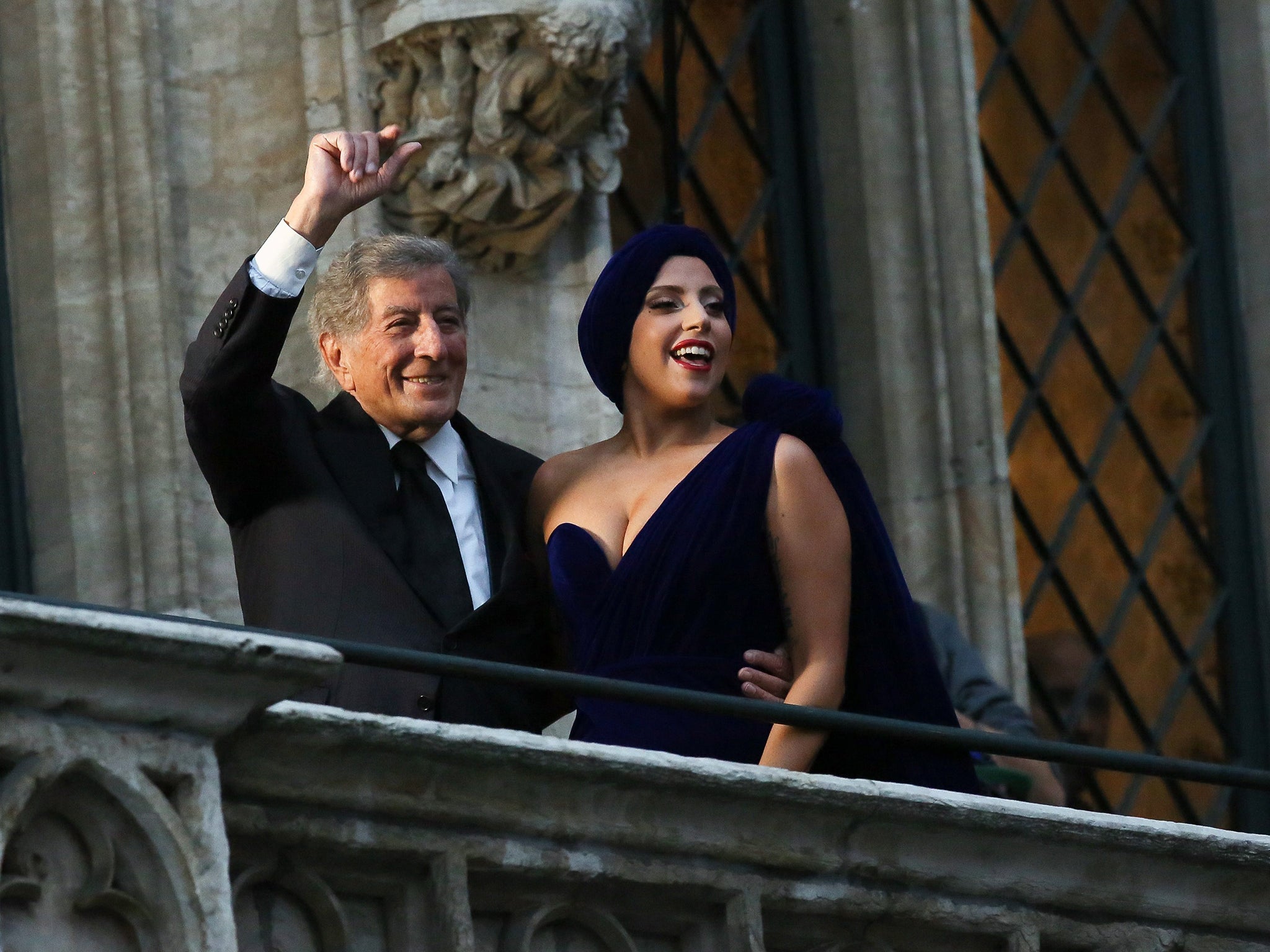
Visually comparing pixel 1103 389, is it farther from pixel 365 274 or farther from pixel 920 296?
pixel 365 274

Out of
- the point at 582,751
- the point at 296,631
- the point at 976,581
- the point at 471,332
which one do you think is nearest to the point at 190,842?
the point at 582,751

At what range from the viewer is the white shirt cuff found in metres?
5.86

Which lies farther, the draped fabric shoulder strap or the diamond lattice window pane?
the diamond lattice window pane

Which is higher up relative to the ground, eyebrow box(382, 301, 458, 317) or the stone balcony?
eyebrow box(382, 301, 458, 317)

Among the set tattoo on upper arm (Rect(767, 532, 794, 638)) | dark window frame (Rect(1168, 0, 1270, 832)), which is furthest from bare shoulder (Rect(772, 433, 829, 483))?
dark window frame (Rect(1168, 0, 1270, 832))

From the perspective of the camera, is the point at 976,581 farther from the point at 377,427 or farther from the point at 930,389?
A: the point at 377,427

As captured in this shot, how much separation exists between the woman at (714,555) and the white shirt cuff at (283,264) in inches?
22.4

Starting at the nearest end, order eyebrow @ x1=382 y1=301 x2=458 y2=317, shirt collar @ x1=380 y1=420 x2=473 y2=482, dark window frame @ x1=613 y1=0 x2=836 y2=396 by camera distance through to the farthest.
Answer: eyebrow @ x1=382 y1=301 x2=458 y2=317
shirt collar @ x1=380 y1=420 x2=473 y2=482
dark window frame @ x1=613 y1=0 x2=836 y2=396

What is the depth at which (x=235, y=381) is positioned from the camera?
582 cm

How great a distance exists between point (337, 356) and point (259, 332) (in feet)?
0.94

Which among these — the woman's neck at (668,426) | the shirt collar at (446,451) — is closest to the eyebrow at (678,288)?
the woman's neck at (668,426)

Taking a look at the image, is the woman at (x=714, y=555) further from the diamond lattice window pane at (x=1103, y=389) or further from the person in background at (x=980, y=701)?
the diamond lattice window pane at (x=1103, y=389)

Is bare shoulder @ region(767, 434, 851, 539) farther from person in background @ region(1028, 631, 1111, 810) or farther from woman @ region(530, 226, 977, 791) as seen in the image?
person in background @ region(1028, 631, 1111, 810)

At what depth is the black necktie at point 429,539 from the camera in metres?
5.96
